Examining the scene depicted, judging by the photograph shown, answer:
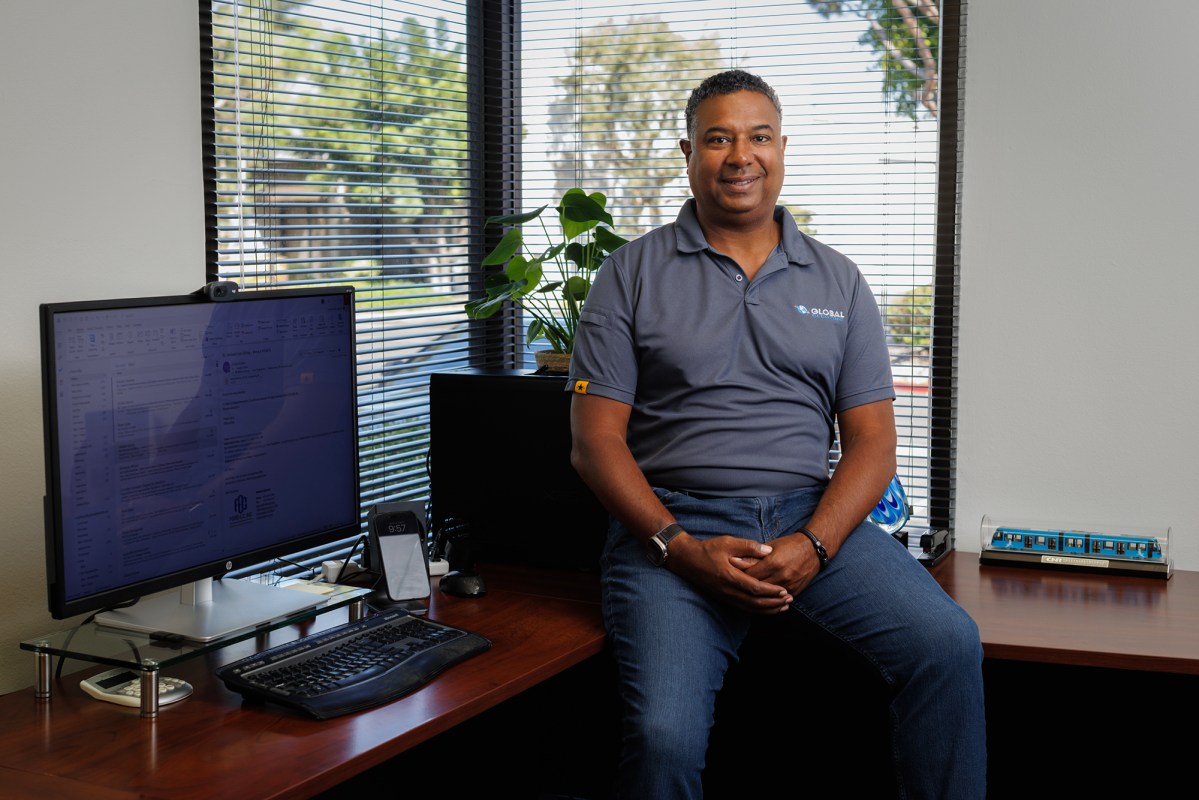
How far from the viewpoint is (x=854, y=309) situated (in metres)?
2.18

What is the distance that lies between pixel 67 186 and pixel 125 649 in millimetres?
791

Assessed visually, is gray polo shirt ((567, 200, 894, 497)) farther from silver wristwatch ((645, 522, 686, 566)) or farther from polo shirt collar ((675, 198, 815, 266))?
silver wristwatch ((645, 522, 686, 566))

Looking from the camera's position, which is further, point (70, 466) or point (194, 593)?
point (194, 593)

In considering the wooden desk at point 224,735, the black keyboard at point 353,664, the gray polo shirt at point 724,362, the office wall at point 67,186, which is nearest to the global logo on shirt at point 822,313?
the gray polo shirt at point 724,362

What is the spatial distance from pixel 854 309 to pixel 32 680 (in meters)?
1.56

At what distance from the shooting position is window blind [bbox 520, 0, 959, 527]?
2691 mm

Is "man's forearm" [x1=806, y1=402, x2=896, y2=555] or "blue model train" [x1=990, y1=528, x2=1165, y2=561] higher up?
"man's forearm" [x1=806, y1=402, x2=896, y2=555]

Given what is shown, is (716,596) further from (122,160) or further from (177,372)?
(122,160)

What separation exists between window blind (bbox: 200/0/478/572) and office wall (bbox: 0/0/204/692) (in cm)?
12

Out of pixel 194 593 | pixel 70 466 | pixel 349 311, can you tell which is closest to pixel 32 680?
pixel 194 593

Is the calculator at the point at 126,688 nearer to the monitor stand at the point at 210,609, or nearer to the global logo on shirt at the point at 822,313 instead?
the monitor stand at the point at 210,609

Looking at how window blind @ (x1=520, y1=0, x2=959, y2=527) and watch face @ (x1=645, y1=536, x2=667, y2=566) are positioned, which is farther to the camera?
window blind @ (x1=520, y1=0, x2=959, y2=527)

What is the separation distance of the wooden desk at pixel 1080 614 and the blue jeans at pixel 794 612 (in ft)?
0.57

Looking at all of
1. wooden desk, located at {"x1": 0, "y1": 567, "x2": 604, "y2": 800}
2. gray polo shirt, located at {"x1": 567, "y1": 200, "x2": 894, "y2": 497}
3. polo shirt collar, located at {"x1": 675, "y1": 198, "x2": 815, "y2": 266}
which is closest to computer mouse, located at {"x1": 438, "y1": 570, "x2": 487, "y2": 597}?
wooden desk, located at {"x1": 0, "y1": 567, "x2": 604, "y2": 800}
